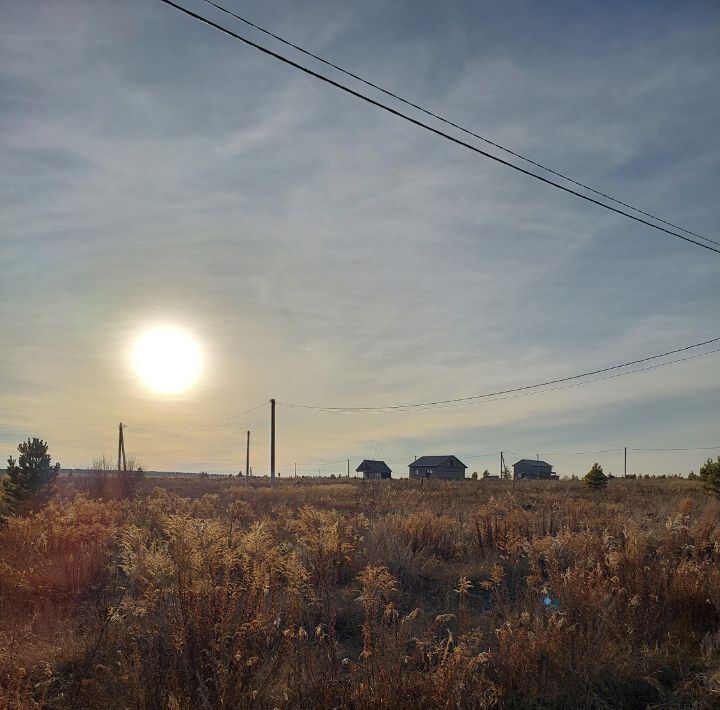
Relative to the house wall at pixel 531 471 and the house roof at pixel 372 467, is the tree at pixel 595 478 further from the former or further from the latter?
the house wall at pixel 531 471

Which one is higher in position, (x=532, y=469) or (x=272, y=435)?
(x=272, y=435)

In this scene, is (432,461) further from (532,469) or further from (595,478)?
(595,478)

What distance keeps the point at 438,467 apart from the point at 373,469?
31.1ft

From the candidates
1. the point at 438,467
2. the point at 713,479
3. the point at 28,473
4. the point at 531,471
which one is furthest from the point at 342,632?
the point at 531,471

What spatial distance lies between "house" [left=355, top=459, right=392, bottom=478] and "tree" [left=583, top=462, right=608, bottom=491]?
5222cm

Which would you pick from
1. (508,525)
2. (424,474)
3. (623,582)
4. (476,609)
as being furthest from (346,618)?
(424,474)

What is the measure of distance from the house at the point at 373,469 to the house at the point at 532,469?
66.6 feet

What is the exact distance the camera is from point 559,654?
4.82 m

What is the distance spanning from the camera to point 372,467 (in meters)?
89.6

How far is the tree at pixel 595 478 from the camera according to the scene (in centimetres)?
3659

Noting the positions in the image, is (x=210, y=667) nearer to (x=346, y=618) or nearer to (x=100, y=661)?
(x=100, y=661)

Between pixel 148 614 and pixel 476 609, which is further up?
pixel 148 614

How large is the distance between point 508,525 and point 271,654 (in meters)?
6.88

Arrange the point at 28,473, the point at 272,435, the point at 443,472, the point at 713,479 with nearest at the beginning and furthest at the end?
the point at 28,473
the point at 713,479
the point at 272,435
the point at 443,472
